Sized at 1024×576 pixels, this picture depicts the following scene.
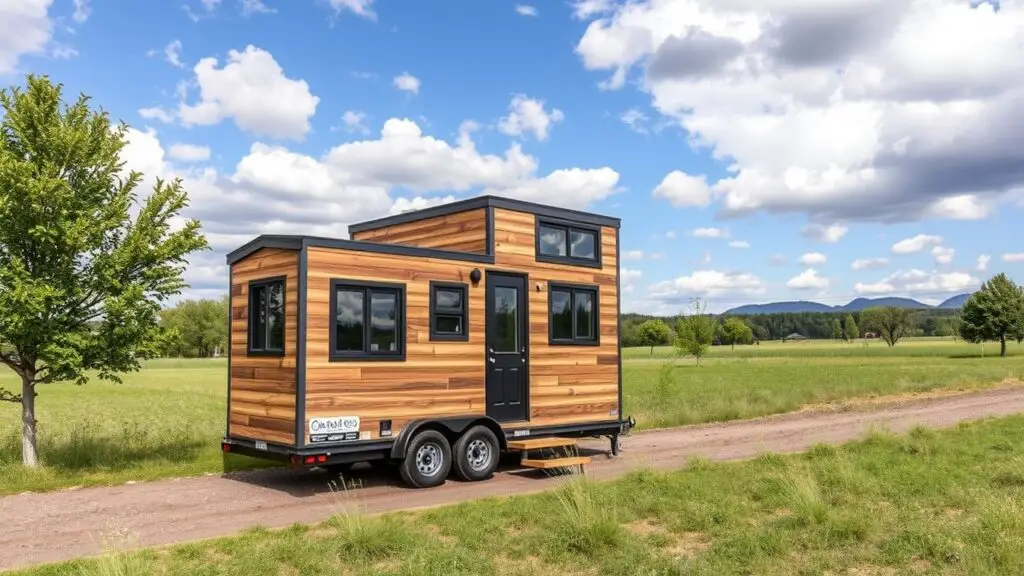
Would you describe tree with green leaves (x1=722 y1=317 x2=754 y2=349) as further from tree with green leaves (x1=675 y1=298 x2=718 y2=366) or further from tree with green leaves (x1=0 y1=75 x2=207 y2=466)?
tree with green leaves (x1=0 y1=75 x2=207 y2=466)

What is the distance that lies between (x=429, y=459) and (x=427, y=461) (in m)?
0.04

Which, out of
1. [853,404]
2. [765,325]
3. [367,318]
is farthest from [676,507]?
[765,325]

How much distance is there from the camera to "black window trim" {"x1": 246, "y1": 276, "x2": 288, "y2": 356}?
10.5 metres

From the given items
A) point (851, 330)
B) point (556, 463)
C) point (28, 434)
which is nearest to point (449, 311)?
point (556, 463)

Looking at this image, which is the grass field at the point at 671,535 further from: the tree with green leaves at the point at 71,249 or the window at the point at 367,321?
the tree with green leaves at the point at 71,249

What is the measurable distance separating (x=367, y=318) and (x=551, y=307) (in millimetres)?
3534

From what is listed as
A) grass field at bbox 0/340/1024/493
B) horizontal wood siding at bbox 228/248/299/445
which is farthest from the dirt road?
grass field at bbox 0/340/1024/493

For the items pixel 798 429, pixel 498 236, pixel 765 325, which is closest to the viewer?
pixel 498 236

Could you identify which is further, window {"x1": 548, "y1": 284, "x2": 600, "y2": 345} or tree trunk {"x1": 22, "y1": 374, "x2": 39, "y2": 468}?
window {"x1": 548, "y1": 284, "x2": 600, "y2": 345}

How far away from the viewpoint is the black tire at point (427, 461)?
10680 mm

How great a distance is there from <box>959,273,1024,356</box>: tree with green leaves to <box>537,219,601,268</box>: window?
73698 millimetres

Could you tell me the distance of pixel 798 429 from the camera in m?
17.6

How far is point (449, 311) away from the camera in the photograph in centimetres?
1167

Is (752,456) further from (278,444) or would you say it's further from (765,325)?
(765,325)
